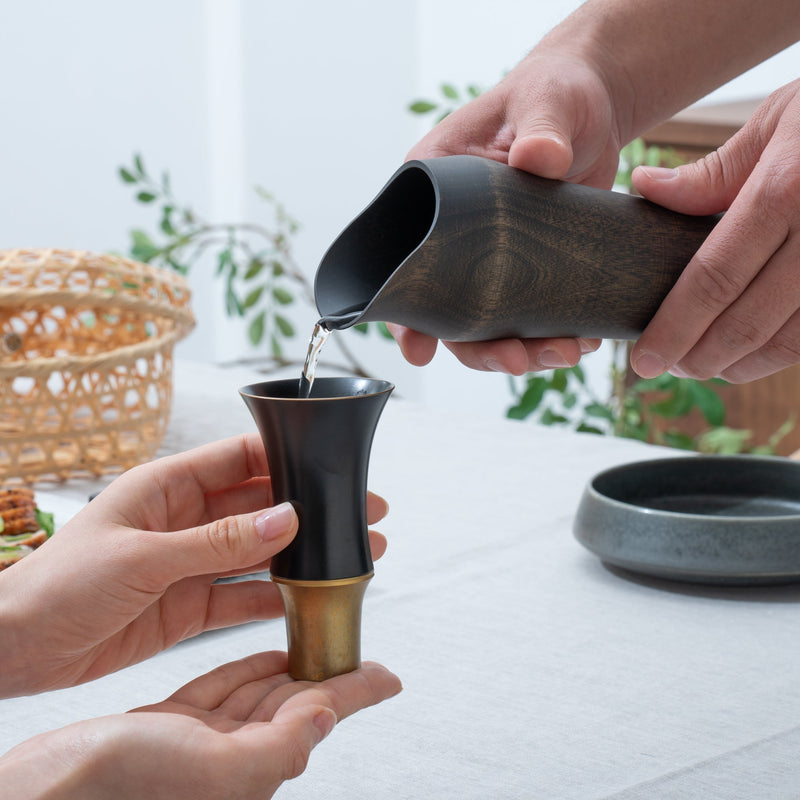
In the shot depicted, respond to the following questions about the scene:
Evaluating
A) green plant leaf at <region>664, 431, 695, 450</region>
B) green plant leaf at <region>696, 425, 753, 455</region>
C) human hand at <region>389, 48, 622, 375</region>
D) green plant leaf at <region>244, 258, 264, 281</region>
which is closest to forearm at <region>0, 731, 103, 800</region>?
human hand at <region>389, 48, 622, 375</region>

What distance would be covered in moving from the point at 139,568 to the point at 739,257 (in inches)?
21.2

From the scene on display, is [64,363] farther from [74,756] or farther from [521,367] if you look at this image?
[74,756]

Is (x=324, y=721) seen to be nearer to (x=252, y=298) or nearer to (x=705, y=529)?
(x=705, y=529)

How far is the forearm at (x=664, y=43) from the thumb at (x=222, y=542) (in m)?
0.65

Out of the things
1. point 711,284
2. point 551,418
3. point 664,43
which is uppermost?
point 664,43

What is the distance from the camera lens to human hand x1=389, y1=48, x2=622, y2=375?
0.90 meters

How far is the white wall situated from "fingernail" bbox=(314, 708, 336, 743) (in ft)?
9.83

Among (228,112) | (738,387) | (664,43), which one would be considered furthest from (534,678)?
(228,112)

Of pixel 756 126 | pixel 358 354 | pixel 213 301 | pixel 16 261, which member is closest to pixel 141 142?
Answer: pixel 213 301

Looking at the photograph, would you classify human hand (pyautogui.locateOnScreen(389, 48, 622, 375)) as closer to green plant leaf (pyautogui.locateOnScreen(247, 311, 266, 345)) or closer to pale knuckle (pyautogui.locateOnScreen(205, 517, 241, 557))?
pale knuckle (pyautogui.locateOnScreen(205, 517, 241, 557))

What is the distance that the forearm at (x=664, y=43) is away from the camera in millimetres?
1068

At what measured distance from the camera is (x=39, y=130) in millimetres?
3447

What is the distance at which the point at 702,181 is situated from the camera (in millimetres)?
891

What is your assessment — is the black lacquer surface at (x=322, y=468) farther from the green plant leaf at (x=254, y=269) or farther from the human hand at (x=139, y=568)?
the green plant leaf at (x=254, y=269)
